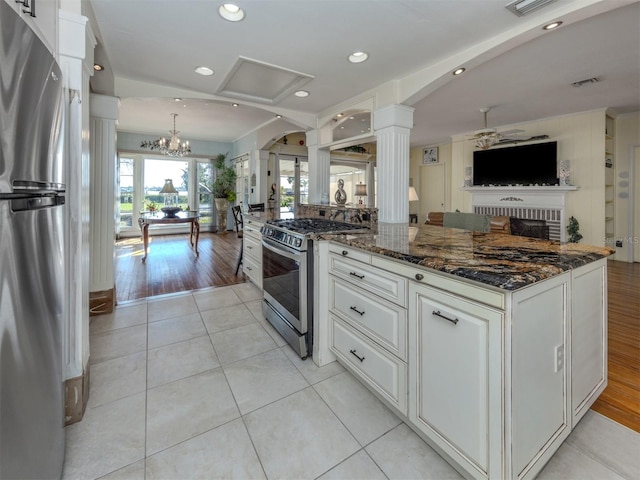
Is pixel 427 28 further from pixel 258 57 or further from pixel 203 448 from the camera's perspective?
pixel 203 448

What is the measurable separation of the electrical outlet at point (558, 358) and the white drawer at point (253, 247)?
2.60m

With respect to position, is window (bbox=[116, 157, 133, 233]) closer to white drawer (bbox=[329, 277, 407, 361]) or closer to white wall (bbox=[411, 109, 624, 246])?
white drawer (bbox=[329, 277, 407, 361])

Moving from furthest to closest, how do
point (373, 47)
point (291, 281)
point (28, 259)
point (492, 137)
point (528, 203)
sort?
point (528, 203), point (492, 137), point (373, 47), point (291, 281), point (28, 259)

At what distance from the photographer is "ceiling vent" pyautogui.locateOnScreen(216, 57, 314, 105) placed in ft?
9.23

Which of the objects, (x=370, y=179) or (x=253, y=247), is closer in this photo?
(x=253, y=247)

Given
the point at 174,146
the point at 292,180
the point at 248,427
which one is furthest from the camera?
the point at 292,180

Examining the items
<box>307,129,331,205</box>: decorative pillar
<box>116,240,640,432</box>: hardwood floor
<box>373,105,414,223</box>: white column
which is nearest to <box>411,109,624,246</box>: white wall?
<box>116,240,640,432</box>: hardwood floor

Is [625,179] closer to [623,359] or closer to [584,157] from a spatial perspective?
[584,157]

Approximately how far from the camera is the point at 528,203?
5.88 meters

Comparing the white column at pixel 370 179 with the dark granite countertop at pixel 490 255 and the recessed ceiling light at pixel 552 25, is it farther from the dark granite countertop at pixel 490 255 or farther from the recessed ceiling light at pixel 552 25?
the dark granite countertop at pixel 490 255

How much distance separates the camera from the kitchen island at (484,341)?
102 centimetres

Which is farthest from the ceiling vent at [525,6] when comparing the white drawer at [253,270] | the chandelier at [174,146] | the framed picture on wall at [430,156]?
the framed picture on wall at [430,156]

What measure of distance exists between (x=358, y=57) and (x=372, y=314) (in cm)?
221

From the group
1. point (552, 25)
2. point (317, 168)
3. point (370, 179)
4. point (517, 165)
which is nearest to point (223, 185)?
point (370, 179)
